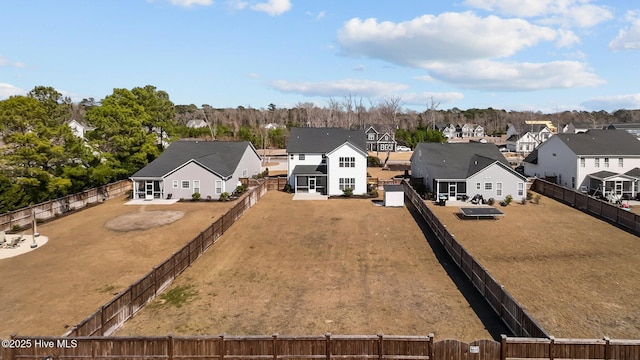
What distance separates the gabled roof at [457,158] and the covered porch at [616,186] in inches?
381

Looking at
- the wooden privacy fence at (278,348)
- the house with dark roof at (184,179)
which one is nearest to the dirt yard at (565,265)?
the wooden privacy fence at (278,348)

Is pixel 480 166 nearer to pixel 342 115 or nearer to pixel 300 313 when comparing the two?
pixel 300 313

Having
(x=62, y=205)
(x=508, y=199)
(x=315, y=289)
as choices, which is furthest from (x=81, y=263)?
(x=508, y=199)

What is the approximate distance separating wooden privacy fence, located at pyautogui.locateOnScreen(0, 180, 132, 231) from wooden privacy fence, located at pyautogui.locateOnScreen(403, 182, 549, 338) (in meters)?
30.4

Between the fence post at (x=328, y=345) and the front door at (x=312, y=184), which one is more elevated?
the front door at (x=312, y=184)

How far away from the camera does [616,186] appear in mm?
42500

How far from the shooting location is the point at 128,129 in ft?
158

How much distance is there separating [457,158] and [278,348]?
124ft

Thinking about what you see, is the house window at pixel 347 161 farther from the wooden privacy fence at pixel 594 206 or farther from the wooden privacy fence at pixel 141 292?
the wooden privacy fence at pixel 594 206

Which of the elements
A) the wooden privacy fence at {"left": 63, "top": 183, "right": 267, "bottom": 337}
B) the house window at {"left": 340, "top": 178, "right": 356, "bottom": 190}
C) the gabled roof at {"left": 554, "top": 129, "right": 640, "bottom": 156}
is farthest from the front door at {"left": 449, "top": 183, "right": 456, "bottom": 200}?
the wooden privacy fence at {"left": 63, "top": 183, "right": 267, "bottom": 337}

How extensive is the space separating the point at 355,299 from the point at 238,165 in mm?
32474

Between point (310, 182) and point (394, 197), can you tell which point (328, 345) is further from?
point (310, 182)

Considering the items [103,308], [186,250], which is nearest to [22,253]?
[186,250]

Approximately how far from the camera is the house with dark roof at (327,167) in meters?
45.2
